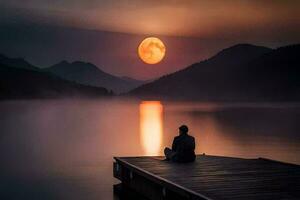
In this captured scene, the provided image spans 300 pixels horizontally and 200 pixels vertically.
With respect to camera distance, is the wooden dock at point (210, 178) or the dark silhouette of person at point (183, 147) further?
the dark silhouette of person at point (183, 147)

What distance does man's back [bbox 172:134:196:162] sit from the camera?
17.1 metres

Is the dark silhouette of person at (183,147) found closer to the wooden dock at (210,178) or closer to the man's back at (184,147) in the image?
the man's back at (184,147)

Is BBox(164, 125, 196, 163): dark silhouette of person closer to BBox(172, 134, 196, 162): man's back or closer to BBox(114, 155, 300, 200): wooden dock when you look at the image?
BBox(172, 134, 196, 162): man's back

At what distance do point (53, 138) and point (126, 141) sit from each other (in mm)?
8845

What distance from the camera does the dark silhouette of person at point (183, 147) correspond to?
17.1 meters

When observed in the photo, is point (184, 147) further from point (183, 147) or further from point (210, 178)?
point (210, 178)

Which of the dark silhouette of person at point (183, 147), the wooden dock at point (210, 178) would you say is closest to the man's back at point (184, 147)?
the dark silhouette of person at point (183, 147)

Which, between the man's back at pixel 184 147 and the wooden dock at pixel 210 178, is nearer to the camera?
the wooden dock at pixel 210 178

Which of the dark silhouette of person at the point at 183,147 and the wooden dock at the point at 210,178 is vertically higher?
the dark silhouette of person at the point at 183,147

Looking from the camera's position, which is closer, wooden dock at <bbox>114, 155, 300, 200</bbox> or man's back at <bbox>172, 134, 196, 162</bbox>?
wooden dock at <bbox>114, 155, 300, 200</bbox>

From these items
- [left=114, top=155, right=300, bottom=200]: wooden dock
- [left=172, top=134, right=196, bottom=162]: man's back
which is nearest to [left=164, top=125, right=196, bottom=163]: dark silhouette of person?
[left=172, top=134, right=196, bottom=162]: man's back

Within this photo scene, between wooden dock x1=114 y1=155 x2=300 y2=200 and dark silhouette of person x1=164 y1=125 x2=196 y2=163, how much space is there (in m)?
0.28

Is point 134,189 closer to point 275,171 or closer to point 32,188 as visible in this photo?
point 275,171

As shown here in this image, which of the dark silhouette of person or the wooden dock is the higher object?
the dark silhouette of person
